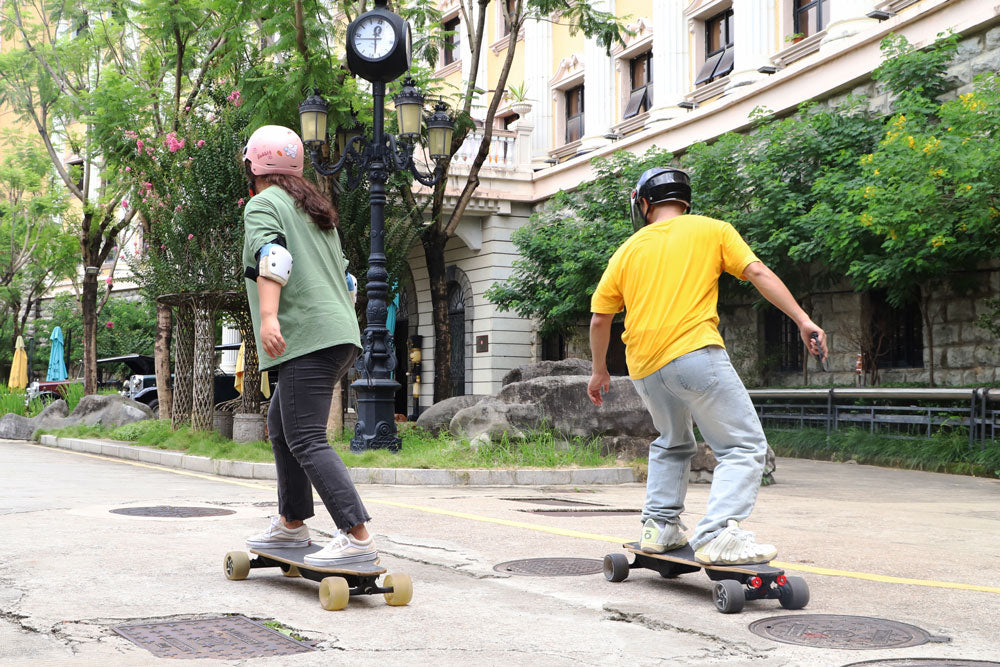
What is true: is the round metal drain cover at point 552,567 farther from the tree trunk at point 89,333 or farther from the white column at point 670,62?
the tree trunk at point 89,333

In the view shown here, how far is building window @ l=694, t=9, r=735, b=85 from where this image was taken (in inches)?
874

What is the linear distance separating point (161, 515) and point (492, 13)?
24.4 meters

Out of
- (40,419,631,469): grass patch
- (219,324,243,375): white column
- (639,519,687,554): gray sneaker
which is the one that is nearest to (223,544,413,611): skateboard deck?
(639,519,687,554): gray sneaker

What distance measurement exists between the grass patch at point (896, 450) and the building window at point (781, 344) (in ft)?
8.70

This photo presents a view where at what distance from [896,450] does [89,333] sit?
54.6 ft

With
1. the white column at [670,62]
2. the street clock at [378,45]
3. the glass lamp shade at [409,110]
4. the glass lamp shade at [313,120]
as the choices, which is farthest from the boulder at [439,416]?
the white column at [670,62]

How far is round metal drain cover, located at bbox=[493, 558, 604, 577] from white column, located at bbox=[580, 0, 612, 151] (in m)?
20.8

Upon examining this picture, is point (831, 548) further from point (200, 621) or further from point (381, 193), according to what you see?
point (381, 193)

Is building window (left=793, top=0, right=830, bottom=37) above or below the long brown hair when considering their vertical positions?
above

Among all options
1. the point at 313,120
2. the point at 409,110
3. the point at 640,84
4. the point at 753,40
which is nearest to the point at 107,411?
the point at 313,120

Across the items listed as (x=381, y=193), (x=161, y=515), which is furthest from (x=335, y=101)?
(x=161, y=515)

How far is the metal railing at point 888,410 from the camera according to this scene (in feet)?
42.2

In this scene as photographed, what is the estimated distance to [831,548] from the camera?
19.3 feet

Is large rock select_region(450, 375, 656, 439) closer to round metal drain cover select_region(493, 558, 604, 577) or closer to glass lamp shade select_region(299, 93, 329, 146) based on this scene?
glass lamp shade select_region(299, 93, 329, 146)
